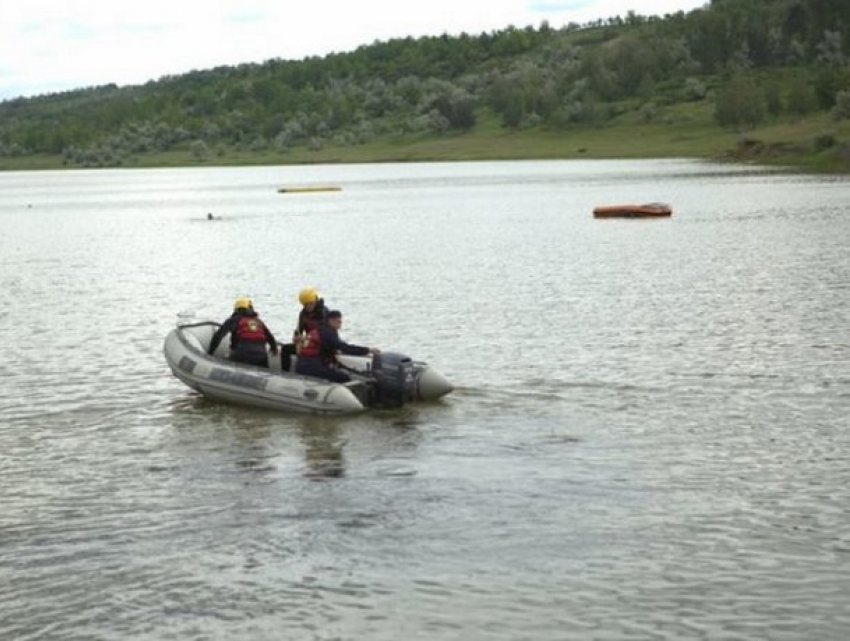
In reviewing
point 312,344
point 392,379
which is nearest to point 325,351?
point 312,344

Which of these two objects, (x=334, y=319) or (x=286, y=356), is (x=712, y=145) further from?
(x=334, y=319)

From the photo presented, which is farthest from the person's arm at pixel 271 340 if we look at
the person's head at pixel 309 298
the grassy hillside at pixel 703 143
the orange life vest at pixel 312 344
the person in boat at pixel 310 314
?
the grassy hillside at pixel 703 143

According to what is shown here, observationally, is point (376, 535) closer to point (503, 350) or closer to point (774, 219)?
point (503, 350)

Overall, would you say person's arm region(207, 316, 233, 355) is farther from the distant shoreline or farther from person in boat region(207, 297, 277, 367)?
the distant shoreline

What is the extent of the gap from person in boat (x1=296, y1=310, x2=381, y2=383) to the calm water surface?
3.68ft

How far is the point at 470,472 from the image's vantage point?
20.3 meters

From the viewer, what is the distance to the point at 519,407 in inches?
997

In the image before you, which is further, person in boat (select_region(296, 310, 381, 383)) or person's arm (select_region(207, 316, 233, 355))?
person's arm (select_region(207, 316, 233, 355))

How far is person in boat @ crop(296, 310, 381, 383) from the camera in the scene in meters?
25.1

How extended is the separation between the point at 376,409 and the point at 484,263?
1254 inches

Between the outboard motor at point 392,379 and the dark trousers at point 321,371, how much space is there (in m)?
0.66

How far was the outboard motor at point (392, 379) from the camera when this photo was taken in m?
25.0

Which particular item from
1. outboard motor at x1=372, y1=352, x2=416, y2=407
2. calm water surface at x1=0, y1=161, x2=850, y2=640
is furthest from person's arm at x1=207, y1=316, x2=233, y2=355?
outboard motor at x1=372, y1=352, x2=416, y2=407

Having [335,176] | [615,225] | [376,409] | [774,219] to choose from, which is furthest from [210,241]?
[335,176]
